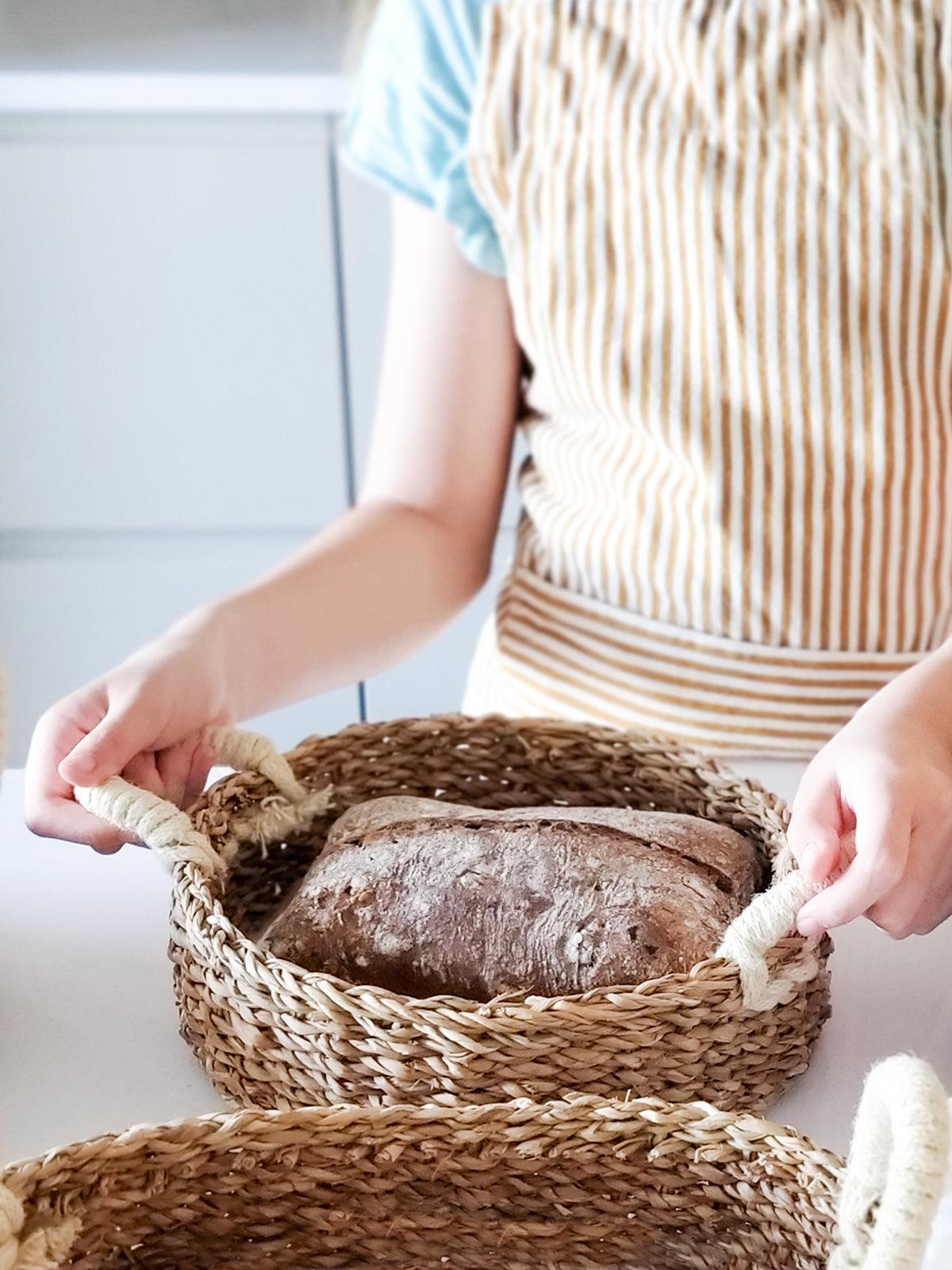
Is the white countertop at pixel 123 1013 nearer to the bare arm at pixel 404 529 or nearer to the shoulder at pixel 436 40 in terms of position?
the bare arm at pixel 404 529

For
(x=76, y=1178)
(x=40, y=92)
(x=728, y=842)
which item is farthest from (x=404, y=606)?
(x=40, y=92)

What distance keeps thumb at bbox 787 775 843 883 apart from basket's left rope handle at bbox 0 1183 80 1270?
237 mm

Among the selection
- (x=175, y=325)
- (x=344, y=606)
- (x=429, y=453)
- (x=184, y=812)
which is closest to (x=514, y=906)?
(x=184, y=812)

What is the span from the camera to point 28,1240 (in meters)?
0.35

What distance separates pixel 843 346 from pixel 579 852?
41cm

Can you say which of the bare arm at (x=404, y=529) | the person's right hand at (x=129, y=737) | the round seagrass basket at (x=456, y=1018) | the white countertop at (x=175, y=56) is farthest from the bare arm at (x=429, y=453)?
the white countertop at (x=175, y=56)

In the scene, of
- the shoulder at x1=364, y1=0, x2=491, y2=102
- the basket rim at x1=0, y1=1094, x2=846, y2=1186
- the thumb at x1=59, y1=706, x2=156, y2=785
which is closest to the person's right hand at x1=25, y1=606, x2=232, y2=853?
the thumb at x1=59, y1=706, x2=156, y2=785

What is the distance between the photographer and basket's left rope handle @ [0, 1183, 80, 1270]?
1.10ft

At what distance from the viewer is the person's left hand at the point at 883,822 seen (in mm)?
441

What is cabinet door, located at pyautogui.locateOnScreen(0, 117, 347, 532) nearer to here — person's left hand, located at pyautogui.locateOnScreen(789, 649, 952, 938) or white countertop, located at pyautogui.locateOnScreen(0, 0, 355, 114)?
white countertop, located at pyautogui.locateOnScreen(0, 0, 355, 114)

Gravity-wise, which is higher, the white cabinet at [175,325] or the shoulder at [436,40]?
the shoulder at [436,40]

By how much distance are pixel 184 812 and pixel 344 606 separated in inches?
11.6

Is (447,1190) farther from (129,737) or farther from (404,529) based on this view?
(404,529)

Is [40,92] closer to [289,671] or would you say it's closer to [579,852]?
[289,671]
